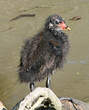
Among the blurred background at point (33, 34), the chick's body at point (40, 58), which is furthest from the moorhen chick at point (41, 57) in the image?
the blurred background at point (33, 34)

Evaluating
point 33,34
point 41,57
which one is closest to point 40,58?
point 41,57

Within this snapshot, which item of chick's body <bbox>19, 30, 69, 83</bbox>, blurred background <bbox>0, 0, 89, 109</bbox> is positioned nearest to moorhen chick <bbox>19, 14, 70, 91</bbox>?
chick's body <bbox>19, 30, 69, 83</bbox>

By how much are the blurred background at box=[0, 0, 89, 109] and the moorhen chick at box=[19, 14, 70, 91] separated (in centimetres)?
89

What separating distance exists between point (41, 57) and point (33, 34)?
3303mm

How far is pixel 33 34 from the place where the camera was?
695 cm

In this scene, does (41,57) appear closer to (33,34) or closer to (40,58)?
(40,58)

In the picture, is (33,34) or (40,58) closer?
(40,58)

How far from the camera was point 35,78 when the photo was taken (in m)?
3.75

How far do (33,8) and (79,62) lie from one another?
8.15 ft

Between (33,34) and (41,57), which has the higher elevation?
(41,57)

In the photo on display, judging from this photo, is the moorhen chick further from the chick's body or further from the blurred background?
the blurred background

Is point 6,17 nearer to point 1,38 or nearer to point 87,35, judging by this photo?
point 1,38

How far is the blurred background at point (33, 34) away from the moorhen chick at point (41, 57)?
89 cm

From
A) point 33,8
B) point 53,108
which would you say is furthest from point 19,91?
point 33,8
